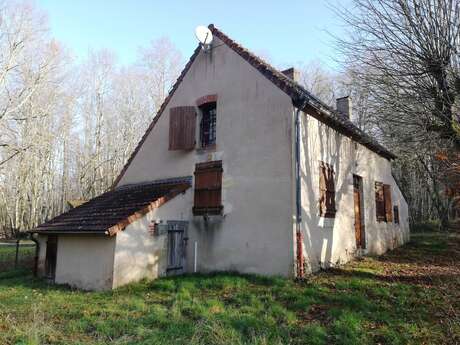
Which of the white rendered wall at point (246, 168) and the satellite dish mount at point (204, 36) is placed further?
the satellite dish mount at point (204, 36)

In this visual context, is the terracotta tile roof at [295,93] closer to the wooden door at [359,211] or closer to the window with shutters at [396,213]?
the wooden door at [359,211]

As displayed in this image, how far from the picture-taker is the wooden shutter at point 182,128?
1180 cm

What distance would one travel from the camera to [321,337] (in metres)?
5.28

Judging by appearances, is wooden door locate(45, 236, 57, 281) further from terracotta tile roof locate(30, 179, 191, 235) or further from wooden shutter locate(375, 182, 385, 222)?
wooden shutter locate(375, 182, 385, 222)

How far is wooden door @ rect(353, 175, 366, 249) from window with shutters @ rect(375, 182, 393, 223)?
171cm

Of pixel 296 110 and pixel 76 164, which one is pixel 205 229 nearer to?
pixel 296 110

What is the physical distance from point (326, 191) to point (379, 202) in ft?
18.1

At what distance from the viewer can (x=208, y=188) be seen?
11.0 metres

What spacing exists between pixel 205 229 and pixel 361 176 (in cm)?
674

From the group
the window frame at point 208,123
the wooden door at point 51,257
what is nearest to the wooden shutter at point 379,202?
the window frame at point 208,123

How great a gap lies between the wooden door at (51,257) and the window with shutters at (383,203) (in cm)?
1246

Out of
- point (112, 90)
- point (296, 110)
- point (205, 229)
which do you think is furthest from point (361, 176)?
point (112, 90)

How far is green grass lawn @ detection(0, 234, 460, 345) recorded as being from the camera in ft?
17.1

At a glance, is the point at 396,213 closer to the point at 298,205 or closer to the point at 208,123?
the point at 298,205
